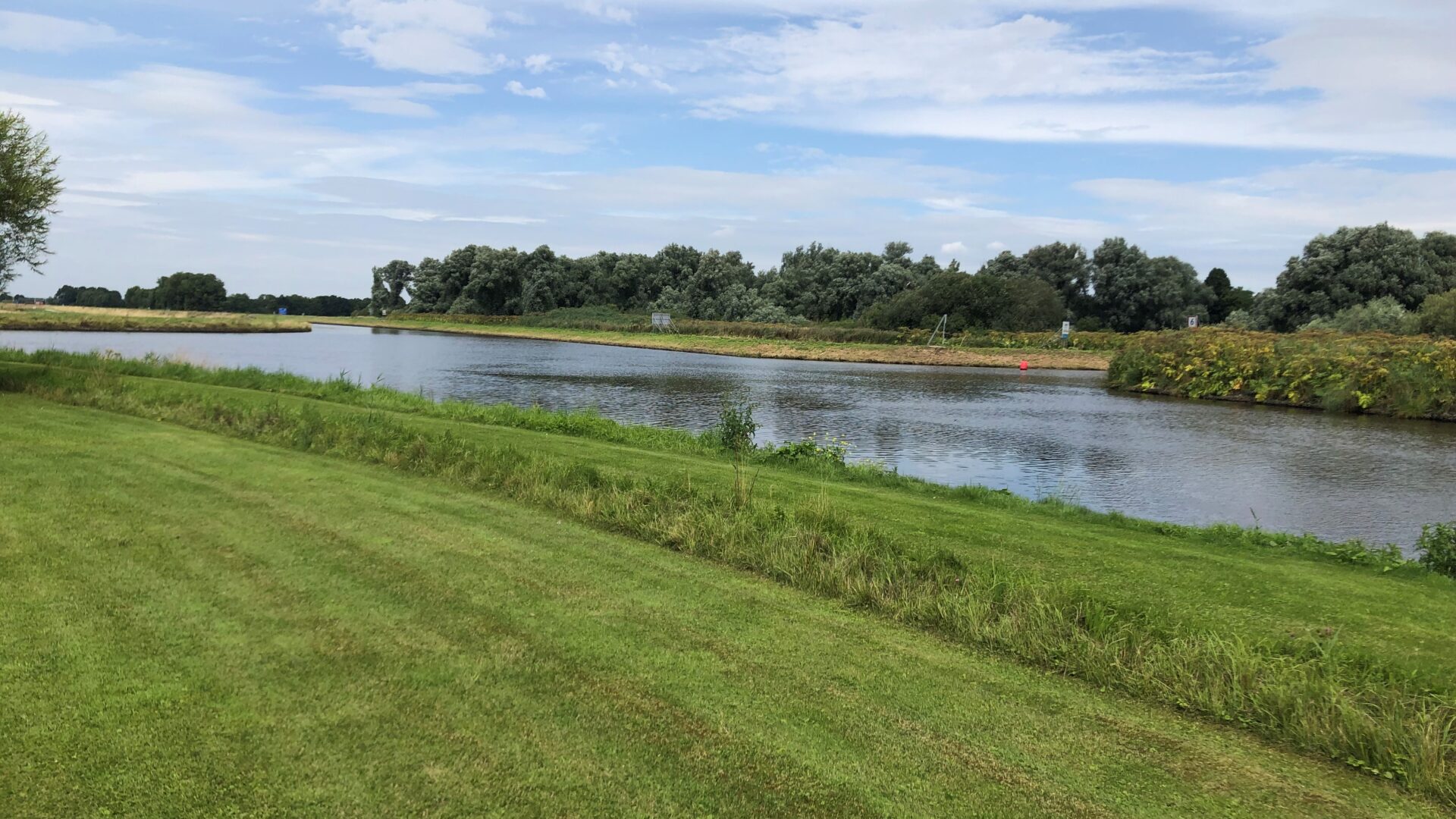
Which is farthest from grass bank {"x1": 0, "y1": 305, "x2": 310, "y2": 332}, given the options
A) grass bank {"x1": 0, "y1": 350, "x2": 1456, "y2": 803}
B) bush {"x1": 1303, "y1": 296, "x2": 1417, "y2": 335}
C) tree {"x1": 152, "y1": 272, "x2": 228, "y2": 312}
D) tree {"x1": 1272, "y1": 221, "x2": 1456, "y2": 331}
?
tree {"x1": 1272, "y1": 221, "x2": 1456, "y2": 331}

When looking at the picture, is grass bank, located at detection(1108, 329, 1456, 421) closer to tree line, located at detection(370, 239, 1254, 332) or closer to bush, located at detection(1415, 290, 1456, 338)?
bush, located at detection(1415, 290, 1456, 338)

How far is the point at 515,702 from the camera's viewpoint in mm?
4887

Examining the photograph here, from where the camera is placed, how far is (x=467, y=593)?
6680 mm

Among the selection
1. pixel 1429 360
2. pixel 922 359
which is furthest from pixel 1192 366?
pixel 922 359

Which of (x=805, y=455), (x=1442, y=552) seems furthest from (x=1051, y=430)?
(x=1442, y=552)

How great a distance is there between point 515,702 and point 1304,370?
147 feet

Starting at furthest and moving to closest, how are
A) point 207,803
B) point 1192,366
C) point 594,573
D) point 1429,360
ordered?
point 1192,366
point 1429,360
point 594,573
point 207,803

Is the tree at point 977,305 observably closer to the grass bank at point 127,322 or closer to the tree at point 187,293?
the grass bank at point 127,322

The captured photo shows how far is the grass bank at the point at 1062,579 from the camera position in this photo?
520cm

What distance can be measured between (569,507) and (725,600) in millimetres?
3351

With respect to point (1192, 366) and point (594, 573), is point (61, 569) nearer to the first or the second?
point (594, 573)

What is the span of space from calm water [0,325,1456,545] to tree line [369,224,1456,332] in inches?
999

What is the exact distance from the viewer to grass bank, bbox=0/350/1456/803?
520 centimetres

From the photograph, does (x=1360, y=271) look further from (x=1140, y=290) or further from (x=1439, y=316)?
(x=1140, y=290)
